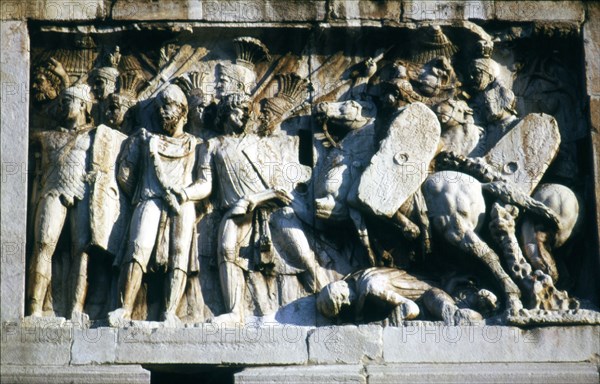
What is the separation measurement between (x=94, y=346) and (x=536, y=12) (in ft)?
15.2

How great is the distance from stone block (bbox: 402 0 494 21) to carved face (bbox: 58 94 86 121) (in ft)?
9.16

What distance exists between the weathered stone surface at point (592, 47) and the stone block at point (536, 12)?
0.08 metres

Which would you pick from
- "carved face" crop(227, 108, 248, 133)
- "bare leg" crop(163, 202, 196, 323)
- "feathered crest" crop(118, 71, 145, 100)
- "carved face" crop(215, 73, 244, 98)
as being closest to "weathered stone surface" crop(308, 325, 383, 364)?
"bare leg" crop(163, 202, 196, 323)

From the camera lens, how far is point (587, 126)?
47.5ft

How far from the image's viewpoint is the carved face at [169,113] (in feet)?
47.2

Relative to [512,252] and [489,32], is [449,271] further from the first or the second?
[489,32]

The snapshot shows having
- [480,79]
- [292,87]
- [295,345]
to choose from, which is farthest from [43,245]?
[480,79]

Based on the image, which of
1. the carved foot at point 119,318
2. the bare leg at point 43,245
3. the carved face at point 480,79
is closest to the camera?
the carved foot at point 119,318

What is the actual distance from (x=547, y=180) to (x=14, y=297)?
4.40 meters

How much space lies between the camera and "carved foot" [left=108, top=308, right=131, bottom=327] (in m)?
13.7

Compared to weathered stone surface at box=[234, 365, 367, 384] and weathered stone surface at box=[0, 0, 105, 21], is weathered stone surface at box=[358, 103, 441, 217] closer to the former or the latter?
weathered stone surface at box=[234, 365, 367, 384]

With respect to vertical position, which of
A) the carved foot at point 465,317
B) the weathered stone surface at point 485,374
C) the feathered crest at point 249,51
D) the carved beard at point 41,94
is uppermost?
the feathered crest at point 249,51

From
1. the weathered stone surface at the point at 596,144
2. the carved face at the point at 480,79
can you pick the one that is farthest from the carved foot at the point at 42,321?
the weathered stone surface at the point at 596,144

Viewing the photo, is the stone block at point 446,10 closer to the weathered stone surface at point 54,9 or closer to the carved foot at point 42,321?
the weathered stone surface at point 54,9
